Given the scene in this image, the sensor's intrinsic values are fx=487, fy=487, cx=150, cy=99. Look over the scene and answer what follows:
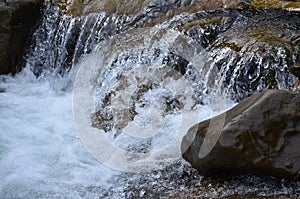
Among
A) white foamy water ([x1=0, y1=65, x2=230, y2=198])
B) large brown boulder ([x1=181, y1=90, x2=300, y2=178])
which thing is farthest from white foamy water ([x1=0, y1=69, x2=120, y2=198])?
large brown boulder ([x1=181, y1=90, x2=300, y2=178])

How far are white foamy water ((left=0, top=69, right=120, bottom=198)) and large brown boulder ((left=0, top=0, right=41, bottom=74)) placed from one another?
0.43 metres

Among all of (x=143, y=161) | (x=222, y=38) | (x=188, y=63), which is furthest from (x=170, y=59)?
(x=143, y=161)

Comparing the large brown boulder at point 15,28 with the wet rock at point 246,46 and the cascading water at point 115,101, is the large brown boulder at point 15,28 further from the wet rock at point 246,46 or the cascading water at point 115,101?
the wet rock at point 246,46

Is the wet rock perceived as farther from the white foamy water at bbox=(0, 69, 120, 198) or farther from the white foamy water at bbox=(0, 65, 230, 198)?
the white foamy water at bbox=(0, 69, 120, 198)

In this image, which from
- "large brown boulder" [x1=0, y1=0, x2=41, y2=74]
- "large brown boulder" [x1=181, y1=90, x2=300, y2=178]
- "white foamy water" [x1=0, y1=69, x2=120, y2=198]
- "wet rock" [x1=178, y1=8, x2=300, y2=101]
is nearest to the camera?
"large brown boulder" [x1=181, y1=90, x2=300, y2=178]

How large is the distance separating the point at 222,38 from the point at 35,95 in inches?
122

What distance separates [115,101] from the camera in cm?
662

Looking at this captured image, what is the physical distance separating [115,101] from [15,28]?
8.82 ft

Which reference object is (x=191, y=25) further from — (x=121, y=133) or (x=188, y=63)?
(x=121, y=133)

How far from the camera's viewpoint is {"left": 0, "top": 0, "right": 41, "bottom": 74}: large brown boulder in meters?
8.12

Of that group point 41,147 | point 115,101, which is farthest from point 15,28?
point 41,147

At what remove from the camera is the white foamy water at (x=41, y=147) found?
16.6ft

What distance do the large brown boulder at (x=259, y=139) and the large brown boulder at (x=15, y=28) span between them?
15.0 feet

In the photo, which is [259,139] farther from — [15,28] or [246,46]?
[15,28]
